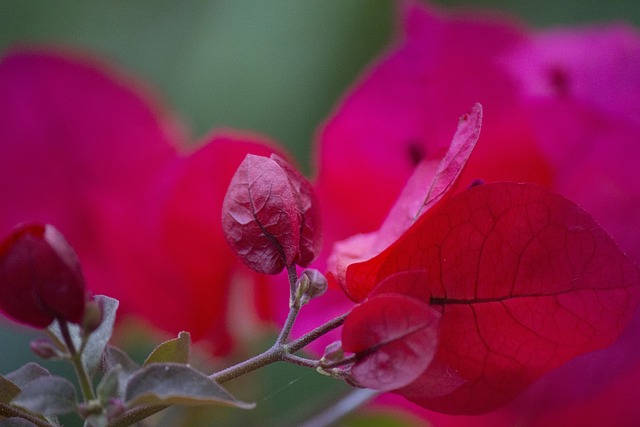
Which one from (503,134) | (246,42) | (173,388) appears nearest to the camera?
(173,388)

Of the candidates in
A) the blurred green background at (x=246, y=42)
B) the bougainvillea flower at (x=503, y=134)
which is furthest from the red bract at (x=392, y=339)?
the blurred green background at (x=246, y=42)

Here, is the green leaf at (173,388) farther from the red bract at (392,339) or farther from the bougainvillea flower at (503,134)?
the bougainvillea flower at (503,134)

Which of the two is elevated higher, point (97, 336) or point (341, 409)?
point (97, 336)

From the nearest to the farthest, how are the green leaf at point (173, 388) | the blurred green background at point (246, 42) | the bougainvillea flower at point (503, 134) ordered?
the green leaf at point (173, 388), the bougainvillea flower at point (503, 134), the blurred green background at point (246, 42)

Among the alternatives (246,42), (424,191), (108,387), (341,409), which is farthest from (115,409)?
(246,42)

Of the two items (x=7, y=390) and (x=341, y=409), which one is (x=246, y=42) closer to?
(x=341, y=409)

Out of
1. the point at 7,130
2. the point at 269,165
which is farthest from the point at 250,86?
the point at 269,165
